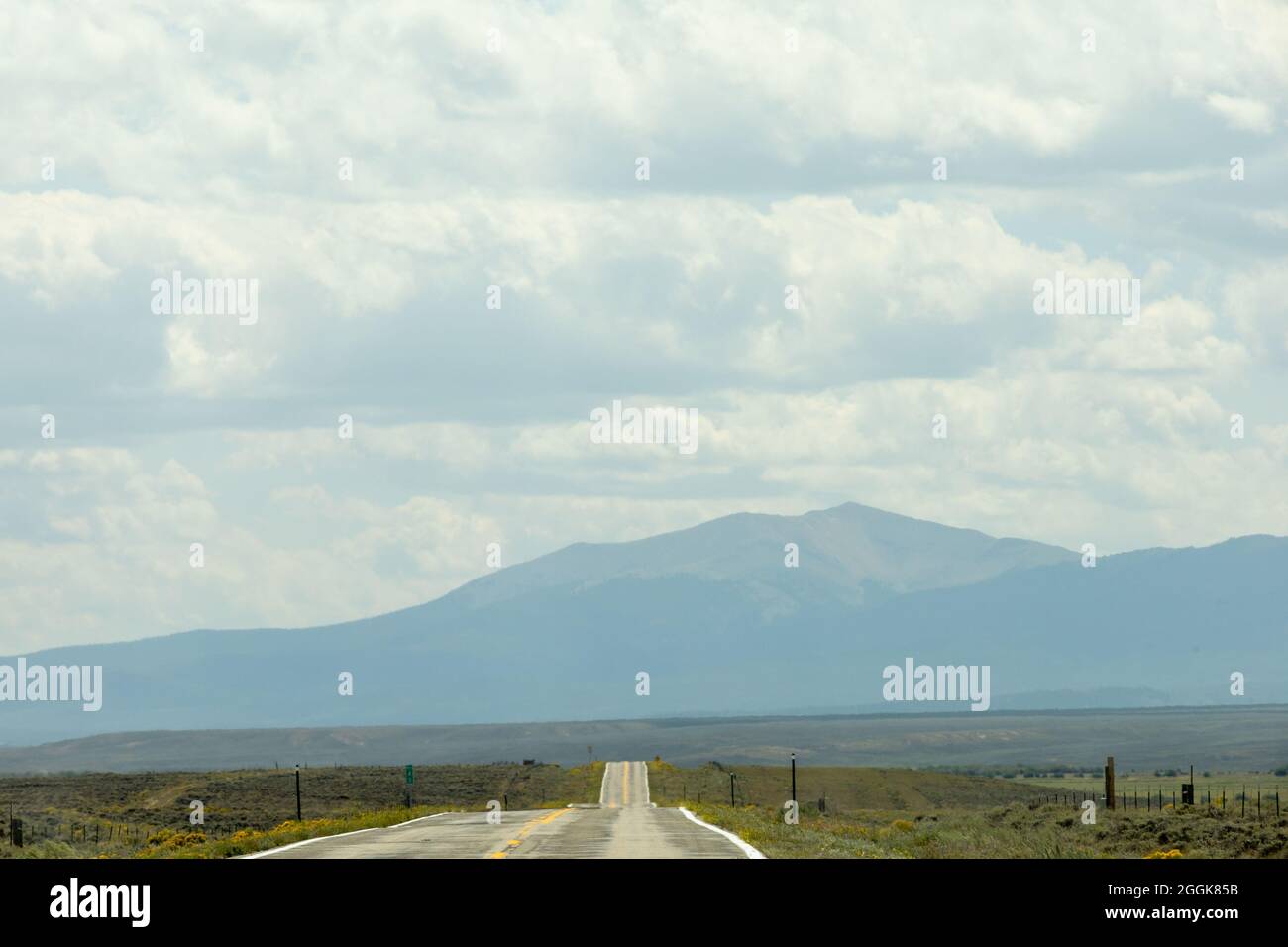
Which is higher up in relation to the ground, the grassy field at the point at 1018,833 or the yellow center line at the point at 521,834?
the yellow center line at the point at 521,834

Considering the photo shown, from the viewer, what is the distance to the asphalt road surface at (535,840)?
33.2 metres

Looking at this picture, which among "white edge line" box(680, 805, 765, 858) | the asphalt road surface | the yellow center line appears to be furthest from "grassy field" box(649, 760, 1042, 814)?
the asphalt road surface

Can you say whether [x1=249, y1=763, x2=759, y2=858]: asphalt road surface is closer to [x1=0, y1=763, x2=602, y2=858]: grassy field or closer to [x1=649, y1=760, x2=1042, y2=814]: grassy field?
[x1=0, y1=763, x2=602, y2=858]: grassy field

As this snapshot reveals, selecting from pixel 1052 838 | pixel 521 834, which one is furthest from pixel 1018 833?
pixel 521 834

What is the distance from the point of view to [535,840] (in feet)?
124

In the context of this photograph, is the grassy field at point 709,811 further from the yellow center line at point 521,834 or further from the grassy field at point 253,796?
the yellow center line at point 521,834

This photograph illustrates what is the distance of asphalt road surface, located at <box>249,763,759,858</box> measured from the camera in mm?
33219

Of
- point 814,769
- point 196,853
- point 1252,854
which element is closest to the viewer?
point 196,853

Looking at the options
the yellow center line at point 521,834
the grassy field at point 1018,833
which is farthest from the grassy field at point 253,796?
the grassy field at point 1018,833

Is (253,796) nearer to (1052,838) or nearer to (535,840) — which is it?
(1052,838)

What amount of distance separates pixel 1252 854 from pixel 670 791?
62451 mm
